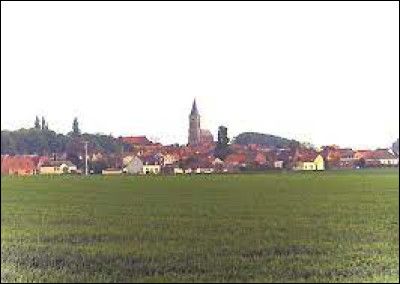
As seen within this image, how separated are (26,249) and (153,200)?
1.22m

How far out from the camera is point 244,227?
567 cm

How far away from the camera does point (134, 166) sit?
5.72 metres

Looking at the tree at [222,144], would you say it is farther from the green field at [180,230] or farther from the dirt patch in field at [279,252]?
the dirt patch in field at [279,252]

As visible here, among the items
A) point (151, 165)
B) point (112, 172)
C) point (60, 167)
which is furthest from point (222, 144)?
point (60, 167)

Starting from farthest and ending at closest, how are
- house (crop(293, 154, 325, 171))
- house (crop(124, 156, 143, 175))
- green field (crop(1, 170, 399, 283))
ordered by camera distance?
house (crop(293, 154, 325, 171)) < house (crop(124, 156, 143, 175)) < green field (crop(1, 170, 399, 283))

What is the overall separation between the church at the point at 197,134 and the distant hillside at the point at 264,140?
9.8 inches

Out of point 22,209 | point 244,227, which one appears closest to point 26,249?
point 22,209

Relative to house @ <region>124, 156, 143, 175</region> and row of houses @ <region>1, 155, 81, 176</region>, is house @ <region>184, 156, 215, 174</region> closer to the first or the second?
house @ <region>124, 156, 143, 175</region>

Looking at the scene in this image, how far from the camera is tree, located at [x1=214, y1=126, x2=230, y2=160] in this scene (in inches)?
226

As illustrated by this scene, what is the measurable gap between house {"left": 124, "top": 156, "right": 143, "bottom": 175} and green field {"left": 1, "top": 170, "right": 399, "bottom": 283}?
0.09 metres

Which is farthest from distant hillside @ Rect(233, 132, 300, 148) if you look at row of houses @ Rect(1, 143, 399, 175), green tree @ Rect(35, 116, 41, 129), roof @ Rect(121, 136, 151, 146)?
green tree @ Rect(35, 116, 41, 129)

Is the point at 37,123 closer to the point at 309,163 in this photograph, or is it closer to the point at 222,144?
the point at 222,144

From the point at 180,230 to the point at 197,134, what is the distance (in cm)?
88

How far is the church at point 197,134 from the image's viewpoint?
577cm
